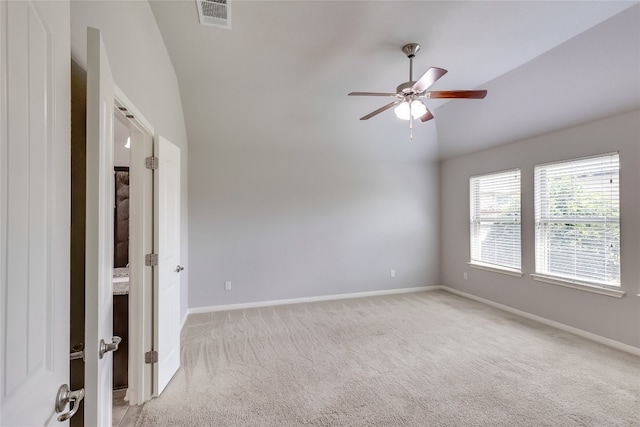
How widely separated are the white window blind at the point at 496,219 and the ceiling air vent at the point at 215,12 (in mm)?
4079

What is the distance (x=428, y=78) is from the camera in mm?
Answer: 2195

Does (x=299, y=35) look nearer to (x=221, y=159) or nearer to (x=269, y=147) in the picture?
(x=269, y=147)

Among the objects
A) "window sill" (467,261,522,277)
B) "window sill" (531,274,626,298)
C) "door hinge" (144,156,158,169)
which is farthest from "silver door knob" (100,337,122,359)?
"window sill" (467,261,522,277)

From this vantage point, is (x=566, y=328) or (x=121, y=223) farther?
(x=566, y=328)

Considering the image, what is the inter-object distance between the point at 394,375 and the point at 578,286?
255 centimetres

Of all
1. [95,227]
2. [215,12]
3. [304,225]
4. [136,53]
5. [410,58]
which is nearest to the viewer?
[95,227]

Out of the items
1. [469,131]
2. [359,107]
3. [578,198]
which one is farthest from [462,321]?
[359,107]

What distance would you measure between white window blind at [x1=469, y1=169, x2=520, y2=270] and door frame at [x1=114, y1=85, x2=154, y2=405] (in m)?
4.55

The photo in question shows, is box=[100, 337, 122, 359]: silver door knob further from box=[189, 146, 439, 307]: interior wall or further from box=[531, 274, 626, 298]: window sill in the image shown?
box=[531, 274, 626, 298]: window sill

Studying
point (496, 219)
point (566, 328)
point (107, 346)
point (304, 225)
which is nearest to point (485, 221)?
point (496, 219)

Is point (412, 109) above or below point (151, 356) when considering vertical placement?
above

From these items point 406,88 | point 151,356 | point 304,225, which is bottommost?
point 151,356

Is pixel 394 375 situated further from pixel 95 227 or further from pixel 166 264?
pixel 95 227

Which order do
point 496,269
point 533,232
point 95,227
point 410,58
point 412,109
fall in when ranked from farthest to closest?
point 496,269 → point 533,232 → point 410,58 → point 412,109 → point 95,227
